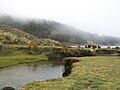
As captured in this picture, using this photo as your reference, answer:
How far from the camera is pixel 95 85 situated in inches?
1268

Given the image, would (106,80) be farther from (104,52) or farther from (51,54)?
(104,52)

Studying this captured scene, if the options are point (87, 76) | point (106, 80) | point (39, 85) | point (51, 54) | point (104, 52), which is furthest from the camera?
point (104, 52)

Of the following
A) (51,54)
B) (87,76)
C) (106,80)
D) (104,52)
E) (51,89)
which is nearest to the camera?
(51,89)

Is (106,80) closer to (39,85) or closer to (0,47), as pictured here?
(39,85)

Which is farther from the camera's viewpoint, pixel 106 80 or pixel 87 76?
pixel 87 76

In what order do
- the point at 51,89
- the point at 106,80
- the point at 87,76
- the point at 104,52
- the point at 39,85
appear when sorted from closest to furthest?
the point at 51,89
the point at 39,85
the point at 106,80
the point at 87,76
the point at 104,52

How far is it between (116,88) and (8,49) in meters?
109

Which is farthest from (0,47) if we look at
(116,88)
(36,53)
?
(116,88)

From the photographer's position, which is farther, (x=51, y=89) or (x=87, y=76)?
(x=87, y=76)

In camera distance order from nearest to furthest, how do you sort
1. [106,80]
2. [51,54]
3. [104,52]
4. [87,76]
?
[106,80] → [87,76] → [51,54] → [104,52]

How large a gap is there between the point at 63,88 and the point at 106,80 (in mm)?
8320

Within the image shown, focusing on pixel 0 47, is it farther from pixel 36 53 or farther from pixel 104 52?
pixel 104 52

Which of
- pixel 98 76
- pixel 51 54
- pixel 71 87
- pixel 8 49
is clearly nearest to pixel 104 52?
pixel 51 54

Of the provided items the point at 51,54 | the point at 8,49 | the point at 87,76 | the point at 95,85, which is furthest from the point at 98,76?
the point at 8,49
